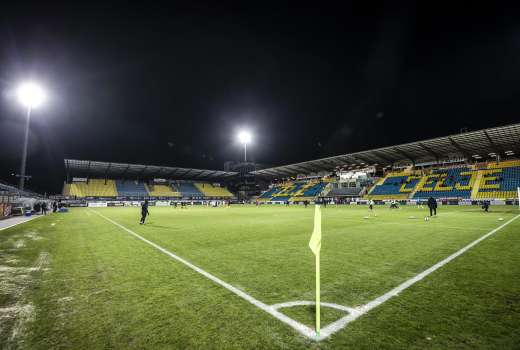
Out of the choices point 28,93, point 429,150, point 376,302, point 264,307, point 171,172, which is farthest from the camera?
point 171,172

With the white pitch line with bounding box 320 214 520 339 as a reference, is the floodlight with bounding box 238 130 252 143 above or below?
above

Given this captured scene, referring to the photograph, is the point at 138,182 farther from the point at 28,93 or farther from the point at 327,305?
the point at 327,305

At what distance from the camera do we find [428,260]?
6703 mm

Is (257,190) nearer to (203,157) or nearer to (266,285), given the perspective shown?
(203,157)

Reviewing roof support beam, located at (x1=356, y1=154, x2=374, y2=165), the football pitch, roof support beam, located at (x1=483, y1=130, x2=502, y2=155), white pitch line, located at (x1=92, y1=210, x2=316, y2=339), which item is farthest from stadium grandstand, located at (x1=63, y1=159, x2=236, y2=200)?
white pitch line, located at (x1=92, y1=210, x2=316, y2=339)

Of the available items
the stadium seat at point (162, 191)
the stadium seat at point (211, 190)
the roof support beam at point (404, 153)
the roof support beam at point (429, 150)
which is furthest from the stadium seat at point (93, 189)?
the roof support beam at point (429, 150)

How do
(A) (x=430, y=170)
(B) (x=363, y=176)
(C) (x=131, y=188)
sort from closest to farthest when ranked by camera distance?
(A) (x=430, y=170) < (B) (x=363, y=176) < (C) (x=131, y=188)

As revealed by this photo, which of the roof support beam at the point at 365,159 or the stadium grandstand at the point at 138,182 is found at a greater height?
the roof support beam at the point at 365,159

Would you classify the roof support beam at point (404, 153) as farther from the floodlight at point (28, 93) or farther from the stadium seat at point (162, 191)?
the floodlight at point (28, 93)

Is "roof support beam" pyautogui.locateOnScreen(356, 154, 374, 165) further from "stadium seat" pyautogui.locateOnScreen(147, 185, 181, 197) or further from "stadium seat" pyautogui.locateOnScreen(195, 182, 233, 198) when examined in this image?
"stadium seat" pyautogui.locateOnScreen(147, 185, 181, 197)

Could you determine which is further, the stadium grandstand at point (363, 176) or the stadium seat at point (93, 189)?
the stadium seat at point (93, 189)

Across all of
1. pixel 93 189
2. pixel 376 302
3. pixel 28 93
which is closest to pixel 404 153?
pixel 376 302

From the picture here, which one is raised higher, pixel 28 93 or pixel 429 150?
pixel 28 93

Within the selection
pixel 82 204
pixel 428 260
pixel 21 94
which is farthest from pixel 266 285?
pixel 82 204
